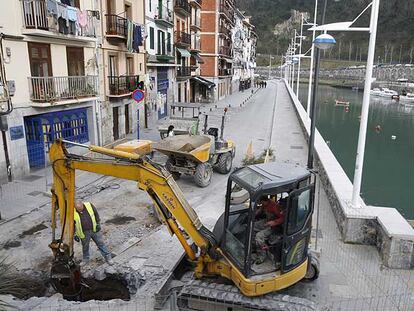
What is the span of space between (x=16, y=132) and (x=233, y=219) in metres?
11.1

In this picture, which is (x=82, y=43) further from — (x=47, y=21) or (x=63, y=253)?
(x=63, y=253)

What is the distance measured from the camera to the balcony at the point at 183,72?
3676 cm

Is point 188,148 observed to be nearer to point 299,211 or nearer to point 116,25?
point 299,211

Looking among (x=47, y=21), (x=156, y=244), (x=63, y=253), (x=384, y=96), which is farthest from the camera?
(x=384, y=96)

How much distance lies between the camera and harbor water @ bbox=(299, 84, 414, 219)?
19750 millimetres

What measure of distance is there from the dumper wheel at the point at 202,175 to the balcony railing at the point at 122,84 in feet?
31.2

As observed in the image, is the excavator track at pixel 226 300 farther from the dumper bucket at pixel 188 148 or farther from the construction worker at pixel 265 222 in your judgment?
the dumper bucket at pixel 188 148

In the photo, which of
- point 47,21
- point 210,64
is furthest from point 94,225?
point 210,64

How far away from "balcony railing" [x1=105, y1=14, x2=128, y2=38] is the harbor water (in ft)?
49.0

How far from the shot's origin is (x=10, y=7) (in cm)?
1390

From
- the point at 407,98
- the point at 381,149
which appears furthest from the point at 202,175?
the point at 407,98

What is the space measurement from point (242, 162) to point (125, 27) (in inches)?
409

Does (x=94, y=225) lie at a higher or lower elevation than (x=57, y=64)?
lower

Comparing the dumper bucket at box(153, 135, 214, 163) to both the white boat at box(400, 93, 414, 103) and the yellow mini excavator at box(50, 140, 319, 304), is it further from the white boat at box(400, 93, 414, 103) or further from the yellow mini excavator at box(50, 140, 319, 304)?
the white boat at box(400, 93, 414, 103)
